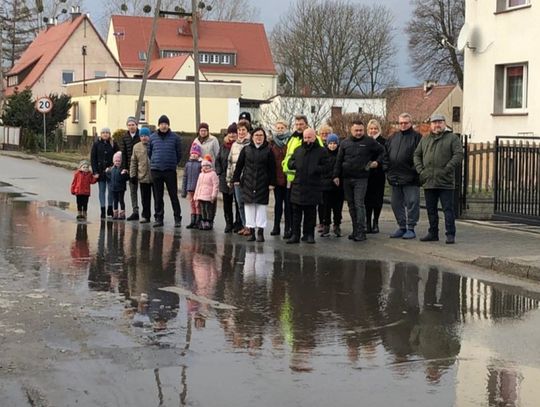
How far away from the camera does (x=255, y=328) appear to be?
778cm

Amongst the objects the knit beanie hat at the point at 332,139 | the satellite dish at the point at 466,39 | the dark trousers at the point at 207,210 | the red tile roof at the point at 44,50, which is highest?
the red tile roof at the point at 44,50

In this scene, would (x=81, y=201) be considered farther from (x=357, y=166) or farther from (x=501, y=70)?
(x=501, y=70)

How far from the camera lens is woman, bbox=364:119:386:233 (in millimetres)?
14359

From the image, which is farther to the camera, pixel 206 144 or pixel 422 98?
pixel 422 98

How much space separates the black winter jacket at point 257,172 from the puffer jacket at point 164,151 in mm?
2041

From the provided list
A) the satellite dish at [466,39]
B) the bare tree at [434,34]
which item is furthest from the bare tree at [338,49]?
the satellite dish at [466,39]

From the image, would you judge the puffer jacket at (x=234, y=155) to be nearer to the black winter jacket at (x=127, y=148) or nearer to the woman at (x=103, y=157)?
the black winter jacket at (x=127, y=148)

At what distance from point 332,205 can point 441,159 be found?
6.73 feet

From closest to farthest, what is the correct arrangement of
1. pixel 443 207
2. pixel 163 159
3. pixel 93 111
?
pixel 443 207 → pixel 163 159 → pixel 93 111

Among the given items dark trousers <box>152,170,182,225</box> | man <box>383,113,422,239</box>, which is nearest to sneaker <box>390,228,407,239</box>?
man <box>383,113,422,239</box>

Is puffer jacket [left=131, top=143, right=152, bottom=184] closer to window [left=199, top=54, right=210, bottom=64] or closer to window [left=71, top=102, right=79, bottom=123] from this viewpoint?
window [left=71, top=102, right=79, bottom=123]

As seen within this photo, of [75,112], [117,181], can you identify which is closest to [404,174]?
[117,181]

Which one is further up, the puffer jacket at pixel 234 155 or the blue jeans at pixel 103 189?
the puffer jacket at pixel 234 155

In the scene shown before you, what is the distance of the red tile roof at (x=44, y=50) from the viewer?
228 feet
